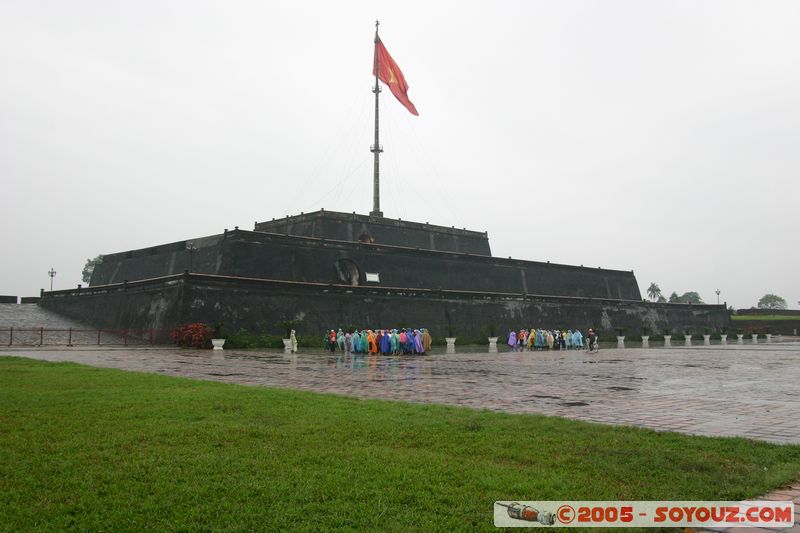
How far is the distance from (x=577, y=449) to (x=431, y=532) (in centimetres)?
192

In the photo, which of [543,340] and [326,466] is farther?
[543,340]

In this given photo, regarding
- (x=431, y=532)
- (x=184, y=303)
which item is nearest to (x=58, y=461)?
(x=431, y=532)

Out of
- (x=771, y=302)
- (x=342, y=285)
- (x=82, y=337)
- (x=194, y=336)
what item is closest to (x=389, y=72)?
(x=342, y=285)

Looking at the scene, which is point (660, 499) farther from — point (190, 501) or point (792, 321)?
point (792, 321)

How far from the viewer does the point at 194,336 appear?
20531 millimetres

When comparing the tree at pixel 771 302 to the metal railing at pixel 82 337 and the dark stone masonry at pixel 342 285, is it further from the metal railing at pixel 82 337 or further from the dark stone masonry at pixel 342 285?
the metal railing at pixel 82 337

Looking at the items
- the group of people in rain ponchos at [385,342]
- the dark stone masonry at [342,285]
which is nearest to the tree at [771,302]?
the dark stone masonry at [342,285]

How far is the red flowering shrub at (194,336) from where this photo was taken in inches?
806

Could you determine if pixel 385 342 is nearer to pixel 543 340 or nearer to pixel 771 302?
pixel 543 340

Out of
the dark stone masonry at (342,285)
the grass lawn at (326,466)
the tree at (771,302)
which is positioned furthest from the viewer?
the tree at (771,302)

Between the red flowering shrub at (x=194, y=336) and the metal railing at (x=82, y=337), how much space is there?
1.30 metres

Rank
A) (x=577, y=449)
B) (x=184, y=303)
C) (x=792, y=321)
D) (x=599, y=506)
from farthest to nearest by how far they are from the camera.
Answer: (x=792, y=321) → (x=184, y=303) → (x=577, y=449) → (x=599, y=506)

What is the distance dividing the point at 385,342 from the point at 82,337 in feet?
37.9

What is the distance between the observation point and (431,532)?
8.87ft
